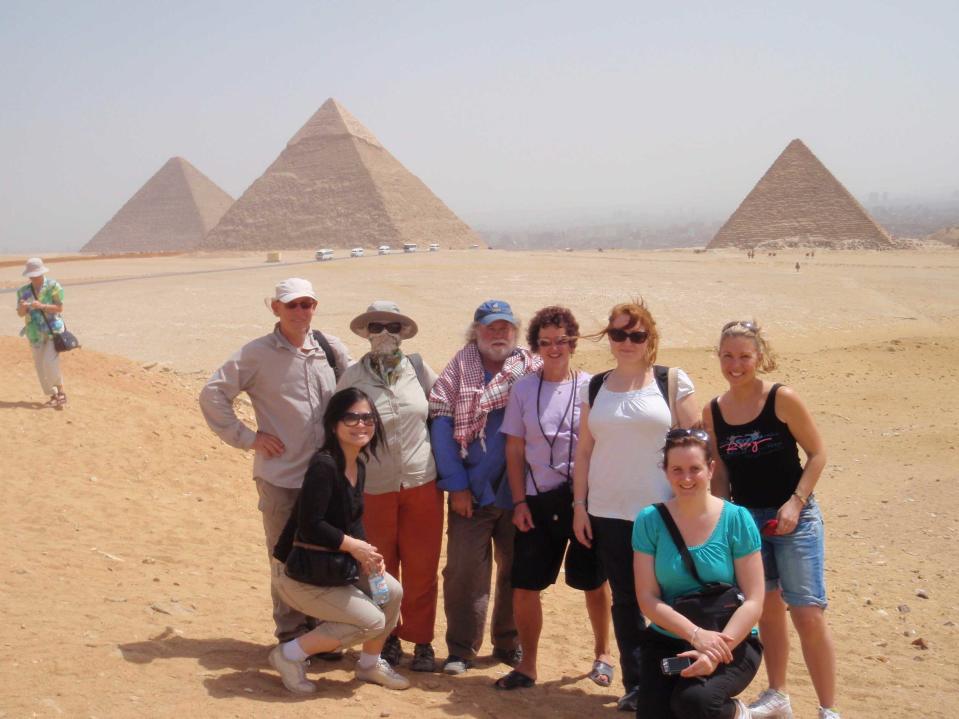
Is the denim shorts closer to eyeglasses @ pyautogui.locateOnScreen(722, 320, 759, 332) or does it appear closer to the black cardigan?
eyeglasses @ pyautogui.locateOnScreen(722, 320, 759, 332)

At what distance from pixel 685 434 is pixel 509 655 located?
1.62m

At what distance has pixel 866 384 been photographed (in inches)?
494

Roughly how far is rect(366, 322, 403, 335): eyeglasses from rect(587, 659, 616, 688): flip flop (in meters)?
1.58

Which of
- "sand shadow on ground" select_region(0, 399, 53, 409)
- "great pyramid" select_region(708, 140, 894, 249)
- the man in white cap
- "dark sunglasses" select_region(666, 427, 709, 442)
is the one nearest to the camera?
"dark sunglasses" select_region(666, 427, 709, 442)

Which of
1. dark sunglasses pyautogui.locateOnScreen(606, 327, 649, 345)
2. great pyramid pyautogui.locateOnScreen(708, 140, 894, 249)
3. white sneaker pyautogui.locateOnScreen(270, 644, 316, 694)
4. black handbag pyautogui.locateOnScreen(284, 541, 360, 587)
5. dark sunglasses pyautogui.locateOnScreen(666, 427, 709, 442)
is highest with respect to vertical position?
great pyramid pyautogui.locateOnScreen(708, 140, 894, 249)

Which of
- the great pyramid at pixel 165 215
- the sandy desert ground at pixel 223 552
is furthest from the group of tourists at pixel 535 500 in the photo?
the great pyramid at pixel 165 215

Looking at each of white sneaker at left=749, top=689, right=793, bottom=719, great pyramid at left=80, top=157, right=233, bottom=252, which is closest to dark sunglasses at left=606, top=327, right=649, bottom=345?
white sneaker at left=749, top=689, right=793, bottom=719

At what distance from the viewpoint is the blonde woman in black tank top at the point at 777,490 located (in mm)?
3420

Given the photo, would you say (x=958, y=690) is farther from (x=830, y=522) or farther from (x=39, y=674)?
(x=39, y=674)

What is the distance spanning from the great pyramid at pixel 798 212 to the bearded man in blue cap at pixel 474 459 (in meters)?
59.4

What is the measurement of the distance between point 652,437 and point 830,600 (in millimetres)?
2555

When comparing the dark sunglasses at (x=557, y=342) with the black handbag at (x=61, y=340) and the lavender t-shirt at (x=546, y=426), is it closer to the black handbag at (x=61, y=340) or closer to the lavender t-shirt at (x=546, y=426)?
the lavender t-shirt at (x=546, y=426)

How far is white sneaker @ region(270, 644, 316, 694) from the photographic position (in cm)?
352

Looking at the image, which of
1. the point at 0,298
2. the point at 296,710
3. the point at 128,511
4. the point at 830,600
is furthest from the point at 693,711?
the point at 0,298
